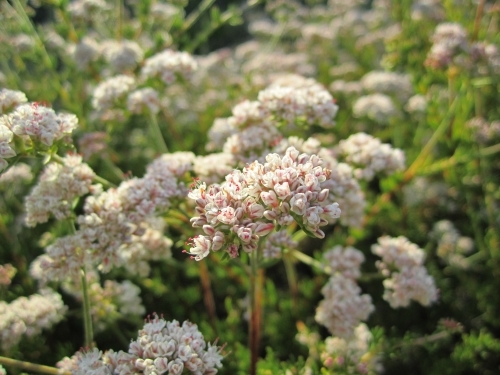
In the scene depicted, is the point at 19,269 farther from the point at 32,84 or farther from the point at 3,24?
the point at 32,84

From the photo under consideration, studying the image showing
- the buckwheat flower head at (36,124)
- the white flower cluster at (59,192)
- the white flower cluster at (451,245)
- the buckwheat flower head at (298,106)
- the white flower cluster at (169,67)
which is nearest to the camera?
the buckwheat flower head at (36,124)

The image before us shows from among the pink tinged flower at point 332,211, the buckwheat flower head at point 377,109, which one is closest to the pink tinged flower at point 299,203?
the pink tinged flower at point 332,211

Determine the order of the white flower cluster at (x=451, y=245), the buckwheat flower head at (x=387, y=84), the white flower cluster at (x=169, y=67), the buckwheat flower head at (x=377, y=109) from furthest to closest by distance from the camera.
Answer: the buckwheat flower head at (x=387, y=84), the buckwheat flower head at (x=377, y=109), the white flower cluster at (x=451, y=245), the white flower cluster at (x=169, y=67)

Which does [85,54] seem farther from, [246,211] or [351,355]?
[351,355]

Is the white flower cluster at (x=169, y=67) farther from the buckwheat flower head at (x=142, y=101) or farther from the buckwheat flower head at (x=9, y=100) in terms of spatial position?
the buckwheat flower head at (x=9, y=100)

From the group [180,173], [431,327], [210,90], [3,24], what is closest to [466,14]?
[210,90]

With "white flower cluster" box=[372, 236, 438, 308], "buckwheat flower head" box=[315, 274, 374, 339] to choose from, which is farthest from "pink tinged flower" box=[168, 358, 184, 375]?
"white flower cluster" box=[372, 236, 438, 308]

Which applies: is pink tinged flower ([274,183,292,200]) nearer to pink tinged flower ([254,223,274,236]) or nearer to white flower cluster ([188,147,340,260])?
white flower cluster ([188,147,340,260])
